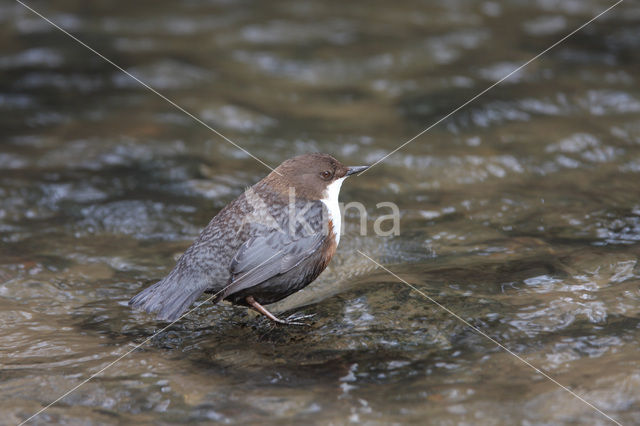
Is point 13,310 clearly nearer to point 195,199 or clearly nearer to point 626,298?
point 195,199

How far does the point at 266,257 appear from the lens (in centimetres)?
382

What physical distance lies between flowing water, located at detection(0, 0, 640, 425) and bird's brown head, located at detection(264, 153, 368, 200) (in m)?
0.61

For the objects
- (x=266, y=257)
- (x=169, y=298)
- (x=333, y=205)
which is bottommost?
(x=169, y=298)

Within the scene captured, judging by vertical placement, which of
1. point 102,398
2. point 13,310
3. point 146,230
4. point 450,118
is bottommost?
point 102,398

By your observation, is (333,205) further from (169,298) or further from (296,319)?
(169,298)

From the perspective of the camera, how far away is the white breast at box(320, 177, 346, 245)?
4137 mm

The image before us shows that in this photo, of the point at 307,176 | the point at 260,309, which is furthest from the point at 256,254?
the point at 307,176

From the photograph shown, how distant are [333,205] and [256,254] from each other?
69 cm

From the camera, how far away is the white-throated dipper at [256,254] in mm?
3725

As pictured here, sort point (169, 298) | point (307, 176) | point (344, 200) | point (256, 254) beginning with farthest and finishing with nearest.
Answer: point (344, 200) → point (307, 176) → point (256, 254) → point (169, 298)

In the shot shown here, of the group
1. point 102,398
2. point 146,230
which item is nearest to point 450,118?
point 146,230

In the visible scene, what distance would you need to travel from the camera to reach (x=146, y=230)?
525 cm

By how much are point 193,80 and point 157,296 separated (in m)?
4.92

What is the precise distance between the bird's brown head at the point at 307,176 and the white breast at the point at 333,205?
20 millimetres
